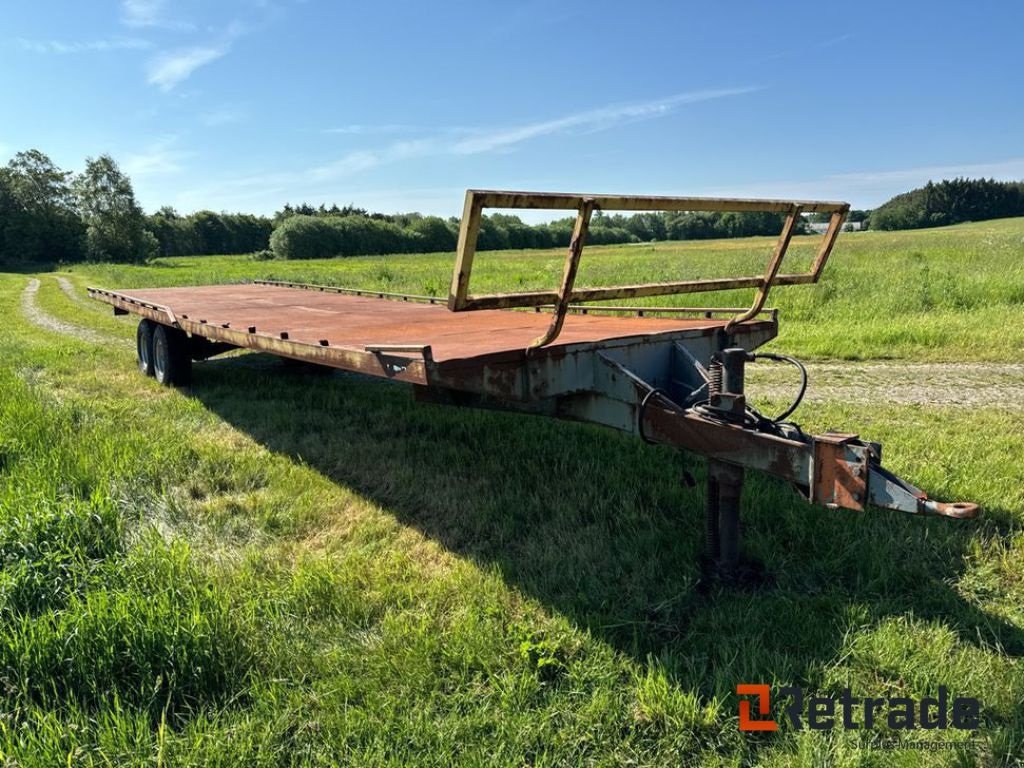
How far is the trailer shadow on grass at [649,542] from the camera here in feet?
8.18

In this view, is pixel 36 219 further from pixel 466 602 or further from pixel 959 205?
pixel 959 205

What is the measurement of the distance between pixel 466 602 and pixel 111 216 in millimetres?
70420

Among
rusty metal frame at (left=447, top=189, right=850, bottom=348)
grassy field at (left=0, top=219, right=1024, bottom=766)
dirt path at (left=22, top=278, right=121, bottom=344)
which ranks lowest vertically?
grassy field at (left=0, top=219, right=1024, bottom=766)

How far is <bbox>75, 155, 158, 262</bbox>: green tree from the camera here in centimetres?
6019

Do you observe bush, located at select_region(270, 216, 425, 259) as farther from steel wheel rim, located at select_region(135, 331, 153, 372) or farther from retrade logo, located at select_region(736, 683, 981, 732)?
retrade logo, located at select_region(736, 683, 981, 732)

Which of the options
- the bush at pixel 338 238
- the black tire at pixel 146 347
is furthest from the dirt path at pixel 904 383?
the bush at pixel 338 238

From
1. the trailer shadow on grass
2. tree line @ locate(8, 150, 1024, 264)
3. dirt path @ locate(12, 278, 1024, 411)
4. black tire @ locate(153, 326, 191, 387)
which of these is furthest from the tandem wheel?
tree line @ locate(8, 150, 1024, 264)

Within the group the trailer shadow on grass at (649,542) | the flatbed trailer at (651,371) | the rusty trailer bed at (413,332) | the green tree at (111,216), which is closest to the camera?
the flatbed trailer at (651,371)

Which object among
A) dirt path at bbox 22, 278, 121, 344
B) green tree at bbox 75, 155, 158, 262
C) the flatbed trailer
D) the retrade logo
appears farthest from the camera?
green tree at bbox 75, 155, 158, 262

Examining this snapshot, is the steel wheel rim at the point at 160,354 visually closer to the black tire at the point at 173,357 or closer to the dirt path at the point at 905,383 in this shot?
the black tire at the point at 173,357

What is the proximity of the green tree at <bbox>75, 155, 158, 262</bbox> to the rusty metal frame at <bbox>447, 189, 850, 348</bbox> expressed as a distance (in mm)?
67400

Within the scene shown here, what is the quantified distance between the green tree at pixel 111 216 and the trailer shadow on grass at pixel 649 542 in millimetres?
65620

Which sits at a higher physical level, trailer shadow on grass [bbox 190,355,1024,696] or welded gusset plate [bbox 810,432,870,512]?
welded gusset plate [bbox 810,432,870,512]

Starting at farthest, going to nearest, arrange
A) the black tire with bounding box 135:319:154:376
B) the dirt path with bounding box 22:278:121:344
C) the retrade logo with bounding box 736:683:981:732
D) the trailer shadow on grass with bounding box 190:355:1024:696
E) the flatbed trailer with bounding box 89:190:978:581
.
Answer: the dirt path with bounding box 22:278:121:344 < the black tire with bounding box 135:319:154:376 < the trailer shadow on grass with bounding box 190:355:1024:696 < the flatbed trailer with bounding box 89:190:978:581 < the retrade logo with bounding box 736:683:981:732
